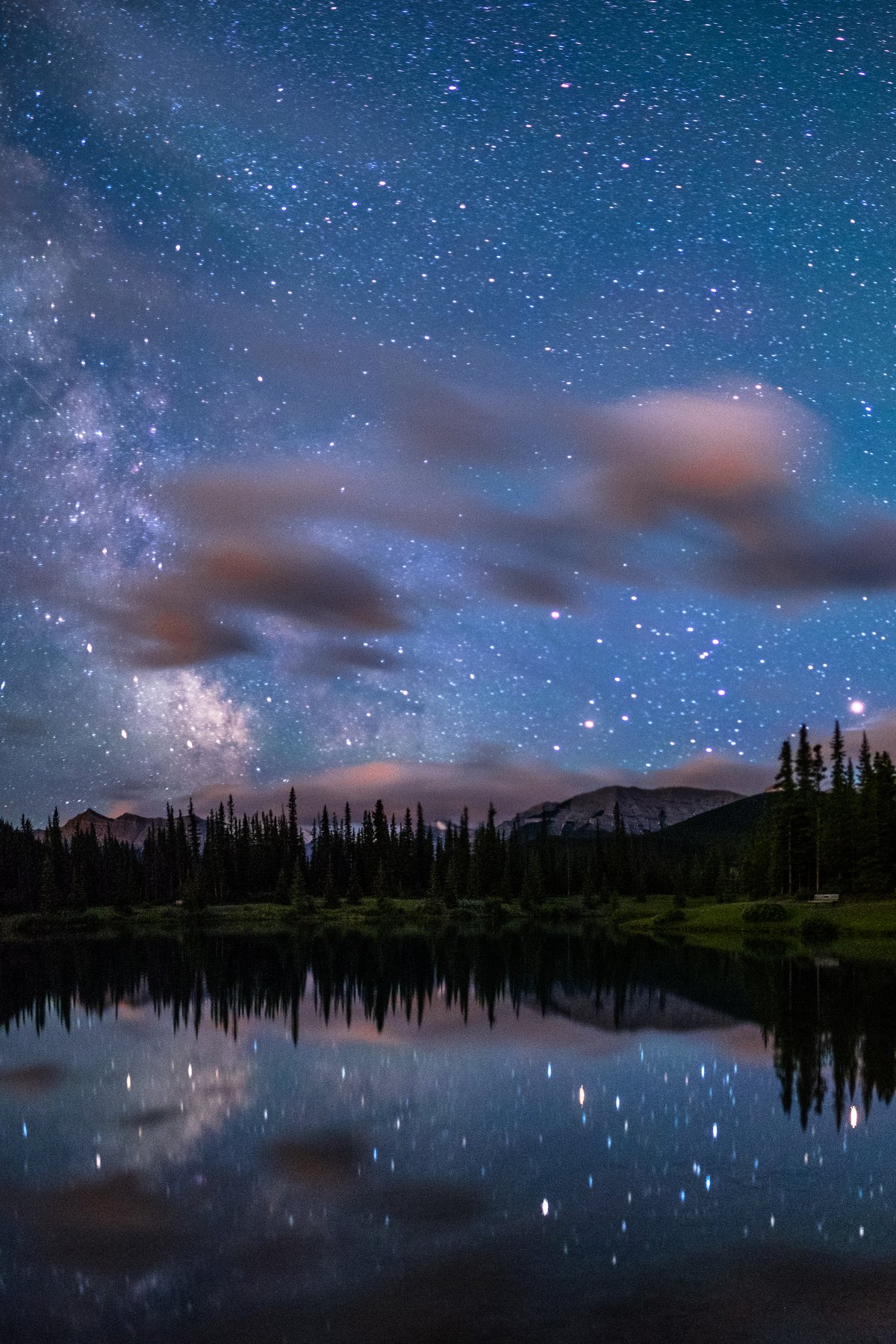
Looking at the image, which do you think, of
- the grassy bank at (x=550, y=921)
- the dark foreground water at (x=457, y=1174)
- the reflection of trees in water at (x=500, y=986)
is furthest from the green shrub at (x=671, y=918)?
the dark foreground water at (x=457, y=1174)

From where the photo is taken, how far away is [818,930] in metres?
81.7

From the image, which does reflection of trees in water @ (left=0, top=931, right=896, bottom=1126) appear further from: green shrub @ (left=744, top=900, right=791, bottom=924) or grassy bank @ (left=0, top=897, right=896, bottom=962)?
green shrub @ (left=744, top=900, right=791, bottom=924)

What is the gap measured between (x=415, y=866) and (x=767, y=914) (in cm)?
10581

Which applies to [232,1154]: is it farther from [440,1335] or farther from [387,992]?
[387,992]

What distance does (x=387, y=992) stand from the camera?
52844mm

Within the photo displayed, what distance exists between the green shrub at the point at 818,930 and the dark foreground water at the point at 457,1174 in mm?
37438

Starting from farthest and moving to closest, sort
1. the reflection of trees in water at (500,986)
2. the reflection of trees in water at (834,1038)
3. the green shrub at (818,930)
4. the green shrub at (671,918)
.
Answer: the green shrub at (671,918), the green shrub at (818,930), the reflection of trees in water at (500,986), the reflection of trees in water at (834,1038)

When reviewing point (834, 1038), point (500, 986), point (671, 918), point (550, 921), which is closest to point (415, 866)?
point (550, 921)

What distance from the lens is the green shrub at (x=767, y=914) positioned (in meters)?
89.7

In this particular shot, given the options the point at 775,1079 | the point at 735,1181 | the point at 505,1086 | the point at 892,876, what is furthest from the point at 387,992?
the point at 892,876

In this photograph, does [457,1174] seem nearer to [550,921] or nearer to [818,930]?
[818,930]

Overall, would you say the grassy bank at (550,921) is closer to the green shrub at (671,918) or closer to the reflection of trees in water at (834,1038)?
the green shrub at (671,918)

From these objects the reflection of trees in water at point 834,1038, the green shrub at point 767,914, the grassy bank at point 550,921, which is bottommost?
the grassy bank at point 550,921

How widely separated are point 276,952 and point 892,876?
191ft
